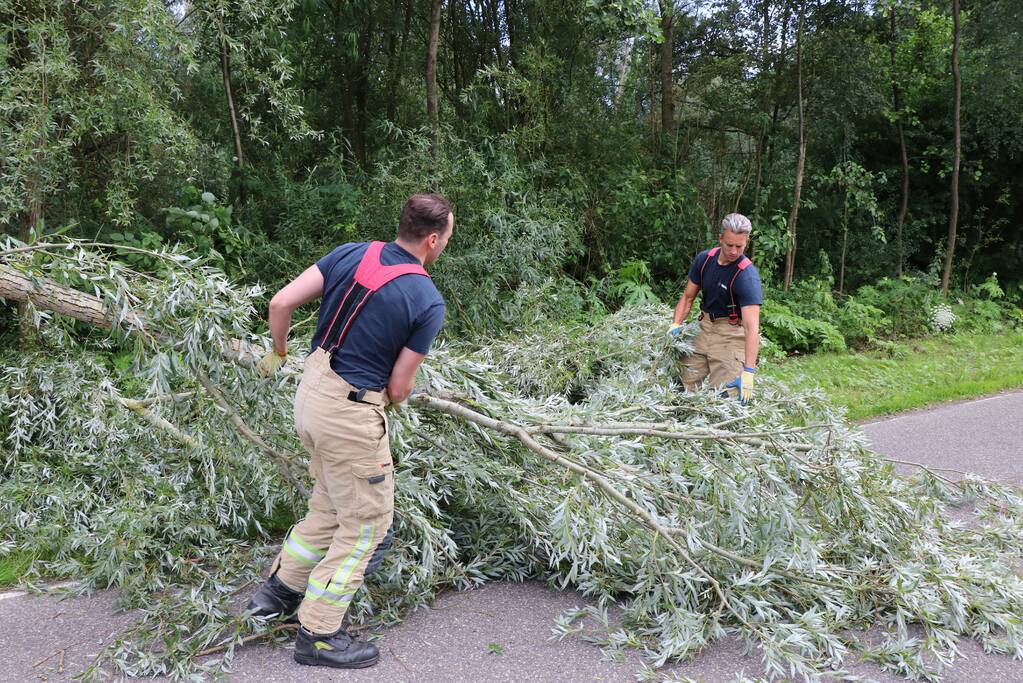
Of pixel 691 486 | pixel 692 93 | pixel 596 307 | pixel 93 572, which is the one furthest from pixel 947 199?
pixel 93 572

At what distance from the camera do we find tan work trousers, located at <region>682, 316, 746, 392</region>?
5.34 meters

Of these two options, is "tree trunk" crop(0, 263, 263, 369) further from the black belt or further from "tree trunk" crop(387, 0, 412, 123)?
"tree trunk" crop(387, 0, 412, 123)

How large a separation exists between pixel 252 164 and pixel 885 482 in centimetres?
892

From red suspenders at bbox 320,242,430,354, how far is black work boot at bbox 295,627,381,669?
121 centimetres

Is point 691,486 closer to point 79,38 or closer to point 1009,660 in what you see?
point 1009,660

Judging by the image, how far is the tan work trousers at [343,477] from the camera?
325 centimetres

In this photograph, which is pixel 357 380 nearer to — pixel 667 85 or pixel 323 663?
pixel 323 663

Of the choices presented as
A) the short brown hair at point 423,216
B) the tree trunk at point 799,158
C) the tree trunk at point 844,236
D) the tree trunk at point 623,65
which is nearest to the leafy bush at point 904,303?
the tree trunk at point 844,236

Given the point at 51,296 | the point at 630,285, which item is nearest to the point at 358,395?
the point at 51,296

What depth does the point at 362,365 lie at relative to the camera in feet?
10.6

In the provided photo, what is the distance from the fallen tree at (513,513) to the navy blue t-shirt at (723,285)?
0.76 metres

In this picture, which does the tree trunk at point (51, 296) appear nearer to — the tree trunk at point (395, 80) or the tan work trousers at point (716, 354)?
the tan work trousers at point (716, 354)

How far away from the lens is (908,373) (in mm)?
9727

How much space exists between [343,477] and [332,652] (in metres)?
0.73
